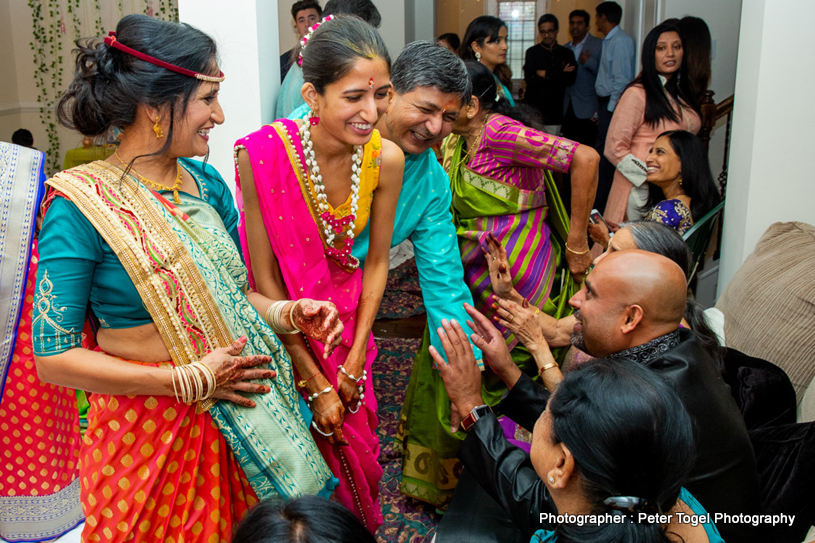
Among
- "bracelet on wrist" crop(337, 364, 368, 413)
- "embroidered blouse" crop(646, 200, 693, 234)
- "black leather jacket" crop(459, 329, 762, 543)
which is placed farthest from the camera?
"embroidered blouse" crop(646, 200, 693, 234)

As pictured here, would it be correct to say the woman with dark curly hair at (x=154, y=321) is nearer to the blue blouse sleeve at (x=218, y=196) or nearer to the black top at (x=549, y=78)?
the blue blouse sleeve at (x=218, y=196)

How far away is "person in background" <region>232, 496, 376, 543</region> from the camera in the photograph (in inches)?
36.2

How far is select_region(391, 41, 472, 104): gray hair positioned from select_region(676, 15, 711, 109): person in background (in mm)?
2196

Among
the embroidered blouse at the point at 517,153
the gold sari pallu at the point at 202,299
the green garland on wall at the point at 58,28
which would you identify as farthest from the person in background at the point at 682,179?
the green garland on wall at the point at 58,28

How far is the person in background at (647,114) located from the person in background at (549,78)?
2.92 m

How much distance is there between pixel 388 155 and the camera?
1803 mm

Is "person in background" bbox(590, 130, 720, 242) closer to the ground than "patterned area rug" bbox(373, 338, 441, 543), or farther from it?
farther from it

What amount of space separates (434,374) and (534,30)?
8.40 m

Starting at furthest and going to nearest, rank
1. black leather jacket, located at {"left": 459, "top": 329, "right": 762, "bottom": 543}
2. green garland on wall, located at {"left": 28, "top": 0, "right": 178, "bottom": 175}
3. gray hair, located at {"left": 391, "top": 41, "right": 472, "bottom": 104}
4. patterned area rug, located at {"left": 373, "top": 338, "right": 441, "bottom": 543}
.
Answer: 1. green garland on wall, located at {"left": 28, "top": 0, "right": 178, "bottom": 175}
2. patterned area rug, located at {"left": 373, "top": 338, "right": 441, "bottom": 543}
3. gray hair, located at {"left": 391, "top": 41, "right": 472, "bottom": 104}
4. black leather jacket, located at {"left": 459, "top": 329, "right": 762, "bottom": 543}

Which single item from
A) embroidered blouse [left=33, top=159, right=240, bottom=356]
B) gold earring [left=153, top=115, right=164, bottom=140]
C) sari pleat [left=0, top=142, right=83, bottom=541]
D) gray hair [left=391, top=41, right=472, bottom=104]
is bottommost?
sari pleat [left=0, top=142, right=83, bottom=541]

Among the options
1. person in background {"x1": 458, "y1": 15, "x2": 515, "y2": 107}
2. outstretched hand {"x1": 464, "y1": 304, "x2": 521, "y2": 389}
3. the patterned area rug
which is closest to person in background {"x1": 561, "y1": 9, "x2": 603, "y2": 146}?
person in background {"x1": 458, "y1": 15, "x2": 515, "y2": 107}

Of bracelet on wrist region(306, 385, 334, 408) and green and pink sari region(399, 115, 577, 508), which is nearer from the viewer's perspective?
bracelet on wrist region(306, 385, 334, 408)

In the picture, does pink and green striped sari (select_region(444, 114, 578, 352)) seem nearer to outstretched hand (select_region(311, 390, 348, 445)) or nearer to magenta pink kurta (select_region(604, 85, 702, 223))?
outstretched hand (select_region(311, 390, 348, 445))

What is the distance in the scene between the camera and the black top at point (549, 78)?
21.8ft
